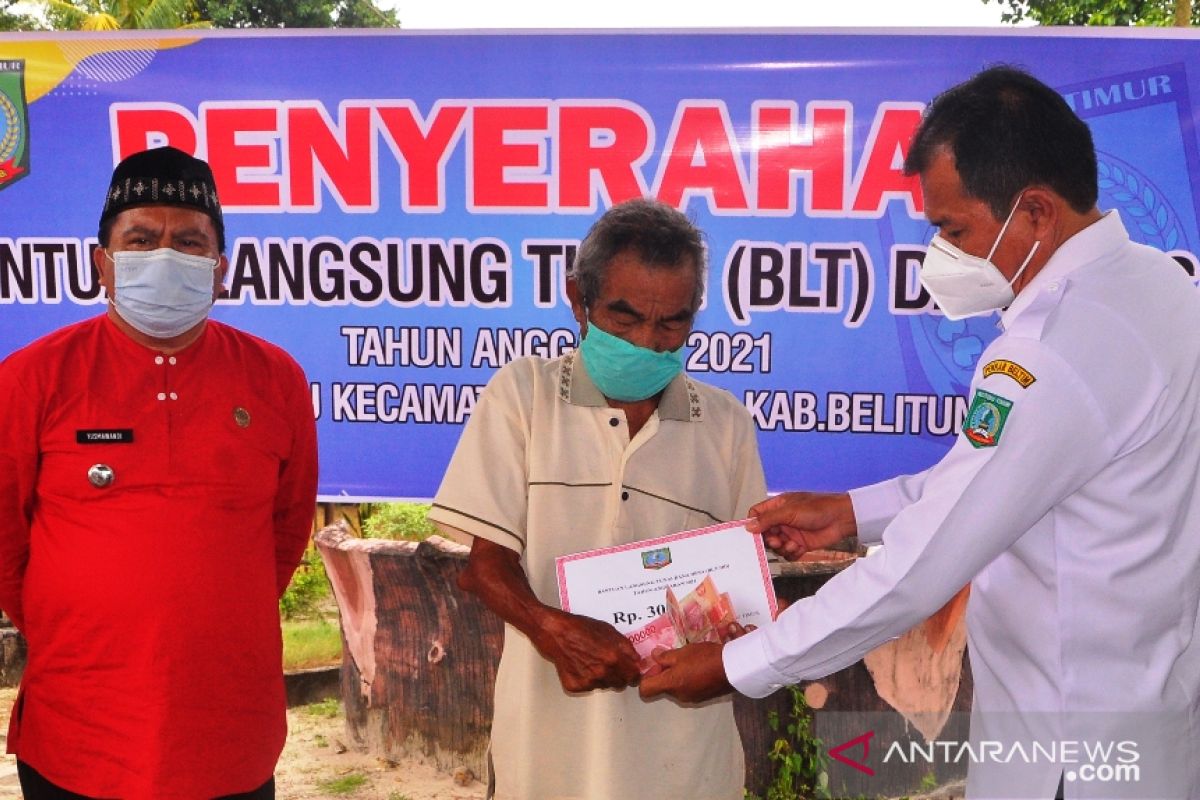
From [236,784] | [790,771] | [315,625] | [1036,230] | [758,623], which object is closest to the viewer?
[1036,230]

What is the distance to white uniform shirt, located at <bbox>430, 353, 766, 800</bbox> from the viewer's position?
2.16 metres

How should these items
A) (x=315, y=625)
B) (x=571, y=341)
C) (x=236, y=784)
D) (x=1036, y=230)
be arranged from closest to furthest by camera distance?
(x=1036, y=230), (x=236, y=784), (x=571, y=341), (x=315, y=625)

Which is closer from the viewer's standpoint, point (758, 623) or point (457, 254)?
point (758, 623)

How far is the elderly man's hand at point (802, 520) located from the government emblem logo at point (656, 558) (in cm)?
28

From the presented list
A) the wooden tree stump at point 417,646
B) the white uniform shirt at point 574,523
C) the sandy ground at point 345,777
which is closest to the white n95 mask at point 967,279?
the white uniform shirt at point 574,523

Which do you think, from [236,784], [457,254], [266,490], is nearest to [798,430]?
[457,254]

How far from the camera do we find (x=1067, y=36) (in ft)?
11.5

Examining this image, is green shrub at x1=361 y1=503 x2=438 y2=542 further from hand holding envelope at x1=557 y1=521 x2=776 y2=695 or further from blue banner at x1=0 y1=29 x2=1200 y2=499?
hand holding envelope at x1=557 y1=521 x2=776 y2=695

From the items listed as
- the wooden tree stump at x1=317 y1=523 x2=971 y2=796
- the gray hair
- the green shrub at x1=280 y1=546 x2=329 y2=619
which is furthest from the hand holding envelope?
the green shrub at x1=280 y1=546 x2=329 y2=619

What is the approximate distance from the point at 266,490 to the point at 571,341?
1.50 m

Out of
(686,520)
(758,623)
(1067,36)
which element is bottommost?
(758,623)

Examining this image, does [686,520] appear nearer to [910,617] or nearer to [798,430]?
[910,617]

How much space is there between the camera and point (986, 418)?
5.93ft

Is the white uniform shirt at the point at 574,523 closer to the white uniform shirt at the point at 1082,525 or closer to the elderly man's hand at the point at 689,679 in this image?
the elderly man's hand at the point at 689,679
